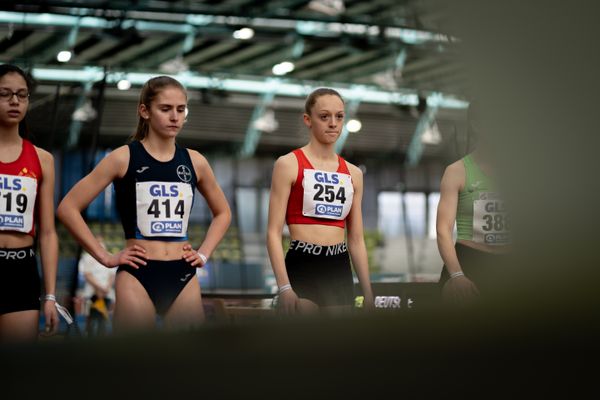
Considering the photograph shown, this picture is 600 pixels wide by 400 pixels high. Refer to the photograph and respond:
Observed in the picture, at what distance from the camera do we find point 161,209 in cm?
298

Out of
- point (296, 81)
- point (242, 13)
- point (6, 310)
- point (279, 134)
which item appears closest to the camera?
point (6, 310)

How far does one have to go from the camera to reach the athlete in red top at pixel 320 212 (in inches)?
135

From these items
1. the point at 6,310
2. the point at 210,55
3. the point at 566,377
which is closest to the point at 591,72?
the point at 566,377

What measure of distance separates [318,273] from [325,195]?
0.33 metres

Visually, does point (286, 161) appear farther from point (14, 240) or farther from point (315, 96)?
point (14, 240)

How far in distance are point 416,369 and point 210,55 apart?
926 inches

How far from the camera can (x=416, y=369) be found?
0.52 meters

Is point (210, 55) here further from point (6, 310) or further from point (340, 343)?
point (340, 343)

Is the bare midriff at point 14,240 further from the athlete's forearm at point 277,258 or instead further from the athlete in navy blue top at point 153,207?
the athlete's forearm at point 277,258

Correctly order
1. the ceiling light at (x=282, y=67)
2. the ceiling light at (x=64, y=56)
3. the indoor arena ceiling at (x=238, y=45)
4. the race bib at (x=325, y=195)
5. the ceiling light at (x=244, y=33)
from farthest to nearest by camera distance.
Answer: the ceiling light at (x=282, y=67)
the ceiling light at (x=64, y=56)
the ceiling light at (x=244, y=33)
the indoor arena ceiling at (x=238, y=45)
the race bib at (x=325, y=195)

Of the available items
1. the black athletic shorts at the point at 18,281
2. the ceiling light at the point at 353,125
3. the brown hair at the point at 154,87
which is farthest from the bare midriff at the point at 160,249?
the ceiling light at the point at 353,125

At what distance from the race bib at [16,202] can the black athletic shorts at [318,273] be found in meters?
1.10

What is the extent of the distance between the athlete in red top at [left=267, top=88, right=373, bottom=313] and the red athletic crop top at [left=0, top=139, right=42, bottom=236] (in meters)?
0.96

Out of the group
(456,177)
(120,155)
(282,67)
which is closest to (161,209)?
(120,155)
